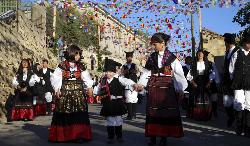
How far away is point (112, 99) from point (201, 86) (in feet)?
15.9

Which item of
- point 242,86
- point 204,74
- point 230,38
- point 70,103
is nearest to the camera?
point 70,103

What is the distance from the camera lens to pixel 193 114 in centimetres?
1242

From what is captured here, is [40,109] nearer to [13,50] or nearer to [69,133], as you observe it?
[13,50]

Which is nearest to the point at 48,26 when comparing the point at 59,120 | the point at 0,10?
the point at 0,10

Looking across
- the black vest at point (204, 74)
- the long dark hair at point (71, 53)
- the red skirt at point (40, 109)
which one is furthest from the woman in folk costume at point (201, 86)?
the red skirt at point (40, 109)

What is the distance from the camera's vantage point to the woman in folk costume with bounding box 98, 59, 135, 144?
802 centimetres

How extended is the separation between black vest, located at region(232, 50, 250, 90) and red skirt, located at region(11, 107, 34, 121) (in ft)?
23.0

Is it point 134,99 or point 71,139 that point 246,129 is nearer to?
point 71,139

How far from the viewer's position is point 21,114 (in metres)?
13.4

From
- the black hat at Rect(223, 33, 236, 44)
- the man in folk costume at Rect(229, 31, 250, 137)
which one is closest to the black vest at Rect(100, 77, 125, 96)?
the man in folk costume at Rect(229, 31, 250, 137)

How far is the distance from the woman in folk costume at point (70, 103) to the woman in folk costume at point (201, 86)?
472 cm

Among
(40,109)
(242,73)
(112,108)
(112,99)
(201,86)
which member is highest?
(242,73)

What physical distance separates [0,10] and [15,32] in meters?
6.31

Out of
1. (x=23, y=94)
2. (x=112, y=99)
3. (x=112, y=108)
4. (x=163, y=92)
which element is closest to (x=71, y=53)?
(x=112, y=99)
